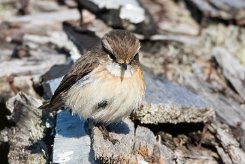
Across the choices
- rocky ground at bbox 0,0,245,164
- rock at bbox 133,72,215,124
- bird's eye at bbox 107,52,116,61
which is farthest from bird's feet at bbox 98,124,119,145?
bird's eye at bbox 107,52,116,61

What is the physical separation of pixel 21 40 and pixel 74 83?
252cm

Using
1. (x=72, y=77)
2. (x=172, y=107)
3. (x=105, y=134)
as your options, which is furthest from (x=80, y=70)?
(x=172, y=107)

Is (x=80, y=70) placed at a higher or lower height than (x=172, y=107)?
higher

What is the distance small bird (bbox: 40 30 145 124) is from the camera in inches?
281

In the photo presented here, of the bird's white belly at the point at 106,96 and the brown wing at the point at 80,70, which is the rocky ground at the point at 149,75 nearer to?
the bird's white belly at the point at 106,96

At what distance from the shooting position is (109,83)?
712 cm

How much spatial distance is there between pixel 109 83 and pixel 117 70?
0.54 ft

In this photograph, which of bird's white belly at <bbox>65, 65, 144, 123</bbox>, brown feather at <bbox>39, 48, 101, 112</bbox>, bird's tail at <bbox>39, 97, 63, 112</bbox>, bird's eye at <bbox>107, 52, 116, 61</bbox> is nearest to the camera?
bird's white belly at <bbox>65, 65, 144, 123</bbox>

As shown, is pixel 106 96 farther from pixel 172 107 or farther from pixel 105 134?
pixel 172 107

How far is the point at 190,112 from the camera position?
780 centimetres

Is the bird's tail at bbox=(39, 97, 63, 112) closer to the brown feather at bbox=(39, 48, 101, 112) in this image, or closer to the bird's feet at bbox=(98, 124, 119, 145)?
the brown feather at bbox=(39, 48, 101, 112)

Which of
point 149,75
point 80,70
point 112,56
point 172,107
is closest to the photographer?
point 112,56

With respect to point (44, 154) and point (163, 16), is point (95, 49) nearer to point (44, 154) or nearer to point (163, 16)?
point (44, 154)

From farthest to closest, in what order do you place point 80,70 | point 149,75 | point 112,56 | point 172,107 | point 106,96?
1. point 149,75
2. point 172,107
3. point 80,70
4. point 112,56
5. point 106,96
